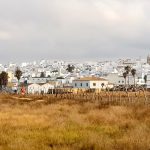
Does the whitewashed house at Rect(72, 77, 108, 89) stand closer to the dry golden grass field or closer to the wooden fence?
the wooden fence

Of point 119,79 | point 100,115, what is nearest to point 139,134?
point 100,115

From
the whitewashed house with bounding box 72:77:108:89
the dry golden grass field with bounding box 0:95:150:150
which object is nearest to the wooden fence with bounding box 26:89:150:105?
the dry golden grass field with bounding box 0:95:150:150

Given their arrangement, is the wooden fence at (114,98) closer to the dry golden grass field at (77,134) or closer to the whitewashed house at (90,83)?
the dry golden grass field at (77,134)

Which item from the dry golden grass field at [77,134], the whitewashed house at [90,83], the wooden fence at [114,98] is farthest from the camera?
the whitewashed house at [90,83]

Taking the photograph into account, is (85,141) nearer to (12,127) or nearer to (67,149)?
(67,149)

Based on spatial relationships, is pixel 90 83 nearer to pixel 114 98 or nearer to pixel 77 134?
pixel 114 98

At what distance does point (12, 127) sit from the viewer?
2048cm

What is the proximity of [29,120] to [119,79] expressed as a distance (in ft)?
505

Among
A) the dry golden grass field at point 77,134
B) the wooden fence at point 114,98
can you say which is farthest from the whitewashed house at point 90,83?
the dry golden grass field at point 77,134

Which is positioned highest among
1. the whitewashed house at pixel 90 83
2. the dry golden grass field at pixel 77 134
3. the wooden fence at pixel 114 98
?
the whitewashed house at pixel 90 83

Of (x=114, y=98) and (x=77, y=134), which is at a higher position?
(x=114, y=98)

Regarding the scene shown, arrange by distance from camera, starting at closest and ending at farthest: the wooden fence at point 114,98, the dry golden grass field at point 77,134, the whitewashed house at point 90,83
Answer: the dry golden grass field at point 77,134 < the wooden fence at point 114,98 < the whitewashed house at point 90,83

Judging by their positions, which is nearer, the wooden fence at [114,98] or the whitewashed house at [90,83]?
the wooden fence at [114,98]

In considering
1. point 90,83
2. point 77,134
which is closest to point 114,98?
point 77,134
